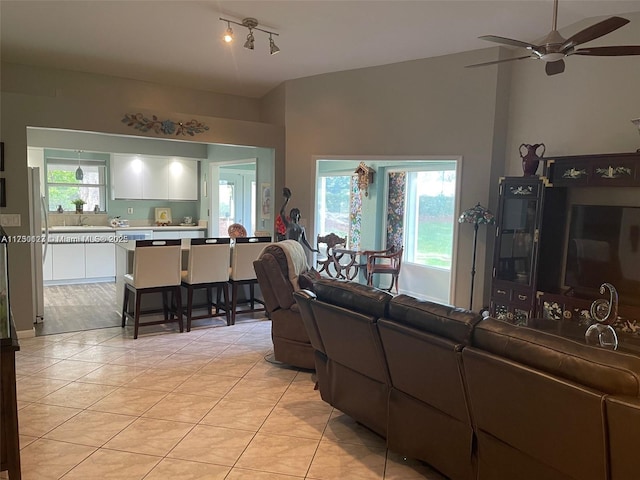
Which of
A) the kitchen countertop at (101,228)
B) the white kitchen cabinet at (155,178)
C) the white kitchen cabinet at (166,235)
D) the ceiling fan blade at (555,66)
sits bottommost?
the white kitchen cabinet at (166,235)

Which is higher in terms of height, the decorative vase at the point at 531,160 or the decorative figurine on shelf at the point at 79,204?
the decorative vase at the point at 531,160

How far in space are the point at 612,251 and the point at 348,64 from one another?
3.73 m

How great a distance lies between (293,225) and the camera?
5801 millimetres

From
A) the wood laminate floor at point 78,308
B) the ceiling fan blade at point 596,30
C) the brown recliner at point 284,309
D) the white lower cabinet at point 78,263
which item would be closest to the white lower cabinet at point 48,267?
the white lower cabinet at point 78,263

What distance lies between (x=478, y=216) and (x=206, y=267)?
3.21m

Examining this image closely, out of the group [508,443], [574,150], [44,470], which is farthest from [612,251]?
[44,470]

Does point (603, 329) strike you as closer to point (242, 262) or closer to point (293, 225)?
point (293, 225)

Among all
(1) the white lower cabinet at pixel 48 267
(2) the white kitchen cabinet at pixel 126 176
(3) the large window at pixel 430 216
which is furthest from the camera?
(2) the white kitchen cabinet at pixel 126 176

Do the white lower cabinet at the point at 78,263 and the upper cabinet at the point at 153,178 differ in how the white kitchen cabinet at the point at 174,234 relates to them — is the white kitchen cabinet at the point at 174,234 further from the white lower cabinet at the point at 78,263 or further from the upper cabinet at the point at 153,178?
the white lower cabinet at the point at 78,263

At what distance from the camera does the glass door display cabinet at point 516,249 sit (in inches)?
189

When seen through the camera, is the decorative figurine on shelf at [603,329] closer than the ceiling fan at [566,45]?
No

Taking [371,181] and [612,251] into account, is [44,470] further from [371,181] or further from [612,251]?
[371,181]

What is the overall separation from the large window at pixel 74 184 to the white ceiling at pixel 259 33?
2.85 meters

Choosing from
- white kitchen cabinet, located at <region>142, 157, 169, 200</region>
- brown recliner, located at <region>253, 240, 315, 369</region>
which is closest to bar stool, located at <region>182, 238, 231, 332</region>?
brown recliner, located at <region>253, 240, 315, 369</region>
